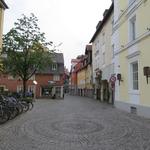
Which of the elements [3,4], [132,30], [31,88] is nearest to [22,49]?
[3,4]

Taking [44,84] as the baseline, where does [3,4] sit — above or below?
above

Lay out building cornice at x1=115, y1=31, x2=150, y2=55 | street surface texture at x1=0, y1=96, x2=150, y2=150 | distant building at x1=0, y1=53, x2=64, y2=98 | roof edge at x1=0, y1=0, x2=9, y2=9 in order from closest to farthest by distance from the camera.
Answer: street surface texture at x1=0, y1=96, x2=150, y2=150 → building cornice at x1=115, y1=31, x2=150, y2=55 → roof edge at x1=0, y1=0, x2=9, y2=9 → distant building at x1=0, y1=53, x2=64, y2=98

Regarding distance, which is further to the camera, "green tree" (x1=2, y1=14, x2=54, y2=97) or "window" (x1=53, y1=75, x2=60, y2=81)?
"window" (x1=53, y1=75, x2=60, y2=81)

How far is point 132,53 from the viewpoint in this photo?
16297mm

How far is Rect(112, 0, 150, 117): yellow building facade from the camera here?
1427 centimetres

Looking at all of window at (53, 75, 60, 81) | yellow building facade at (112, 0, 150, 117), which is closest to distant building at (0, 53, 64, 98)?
window at (53, 75, 60, 81)

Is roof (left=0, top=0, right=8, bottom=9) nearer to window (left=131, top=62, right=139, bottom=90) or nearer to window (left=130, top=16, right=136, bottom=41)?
window (left=130, top=16, right=136, bottom=41)

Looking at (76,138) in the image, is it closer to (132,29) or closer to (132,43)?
(132,43)

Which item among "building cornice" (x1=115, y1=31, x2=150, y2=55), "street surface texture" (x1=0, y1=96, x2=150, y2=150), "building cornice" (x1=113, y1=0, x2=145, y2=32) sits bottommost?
"street surface texture" (x1=0, y1=96, x2=150, y2=150)

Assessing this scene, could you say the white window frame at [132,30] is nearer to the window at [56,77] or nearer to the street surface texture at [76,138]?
the street surface texture at [76,138]

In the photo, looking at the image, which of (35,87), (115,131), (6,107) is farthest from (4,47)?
(35,87)

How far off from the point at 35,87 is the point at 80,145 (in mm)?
43005

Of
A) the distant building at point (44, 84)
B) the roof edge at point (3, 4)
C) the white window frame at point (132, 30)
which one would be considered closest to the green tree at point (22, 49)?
the roof edge at point (3, 4)

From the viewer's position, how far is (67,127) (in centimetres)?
1073
